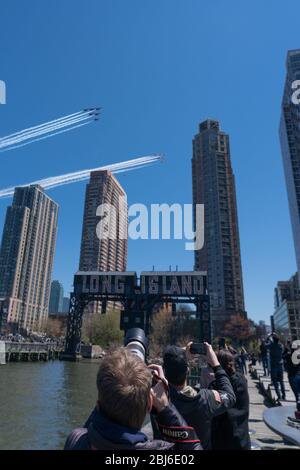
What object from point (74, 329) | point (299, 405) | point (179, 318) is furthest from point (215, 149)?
point (299, 405)

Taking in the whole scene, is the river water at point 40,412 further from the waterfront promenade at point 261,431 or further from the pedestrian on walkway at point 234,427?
the pedestrian on walkway at point 234,427

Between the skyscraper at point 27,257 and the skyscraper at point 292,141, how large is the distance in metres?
105

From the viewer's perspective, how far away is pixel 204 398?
9.14 feet

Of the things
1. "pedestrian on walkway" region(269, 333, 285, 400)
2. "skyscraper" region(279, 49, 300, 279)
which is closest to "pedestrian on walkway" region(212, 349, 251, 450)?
"pedestrian on walkway" region(269, 333, 285, 400)

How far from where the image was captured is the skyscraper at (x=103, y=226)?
398 feet

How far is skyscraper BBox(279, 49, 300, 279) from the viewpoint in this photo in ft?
314

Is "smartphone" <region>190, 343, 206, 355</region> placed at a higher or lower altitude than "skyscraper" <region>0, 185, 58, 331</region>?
lower

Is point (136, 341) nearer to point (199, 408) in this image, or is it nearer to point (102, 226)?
point (199, 408)

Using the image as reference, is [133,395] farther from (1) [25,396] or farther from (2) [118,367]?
(1) [25,396]

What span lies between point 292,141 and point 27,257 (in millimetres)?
119718

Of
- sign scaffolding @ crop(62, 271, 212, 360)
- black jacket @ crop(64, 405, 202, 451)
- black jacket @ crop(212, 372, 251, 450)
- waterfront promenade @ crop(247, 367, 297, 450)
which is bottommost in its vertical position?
waterfront promenade @ crop(247, 367, 297, 450)

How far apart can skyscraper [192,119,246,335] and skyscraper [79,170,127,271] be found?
3428 cm

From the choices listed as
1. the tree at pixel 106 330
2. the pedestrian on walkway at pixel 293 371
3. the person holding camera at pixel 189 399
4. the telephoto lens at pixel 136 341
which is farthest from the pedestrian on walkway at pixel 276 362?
the tree at pixel 106 330

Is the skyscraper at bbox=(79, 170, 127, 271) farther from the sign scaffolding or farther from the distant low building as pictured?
the distant low building
